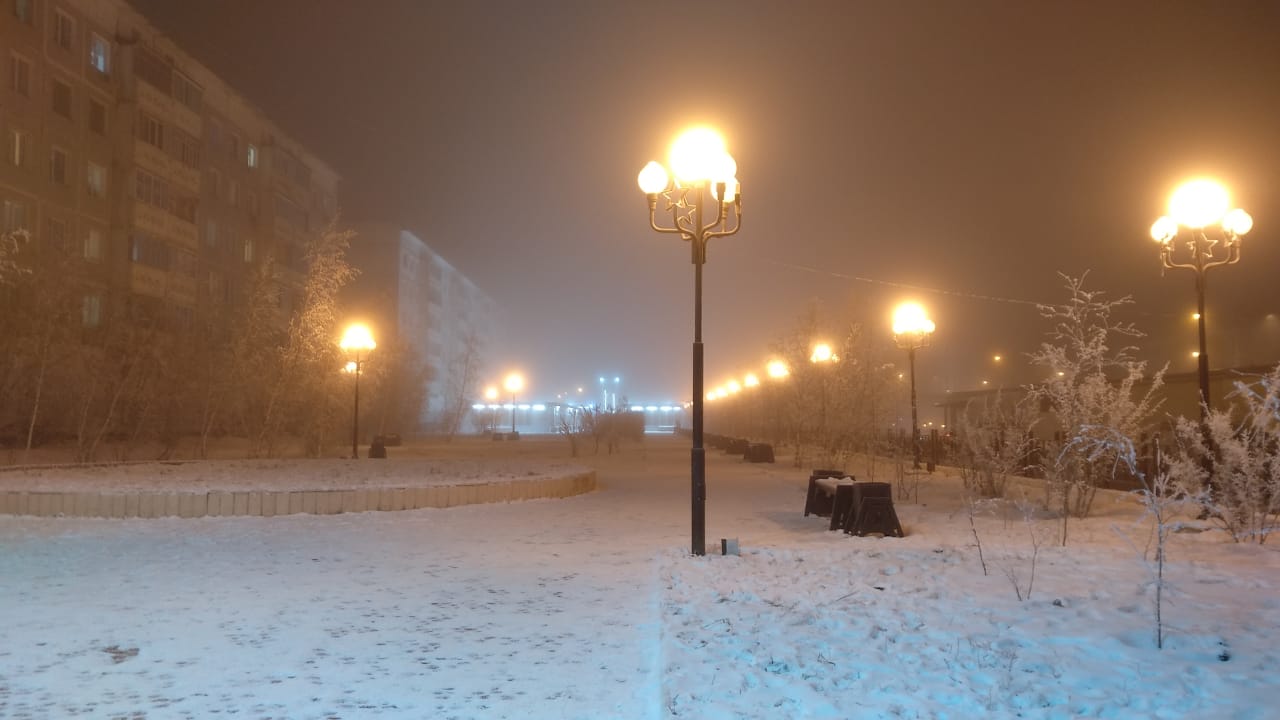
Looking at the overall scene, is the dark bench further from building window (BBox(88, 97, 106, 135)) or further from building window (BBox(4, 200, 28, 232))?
building window (BBox(88, 97, 106, 135))

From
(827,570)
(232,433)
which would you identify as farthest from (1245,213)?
(232,433)

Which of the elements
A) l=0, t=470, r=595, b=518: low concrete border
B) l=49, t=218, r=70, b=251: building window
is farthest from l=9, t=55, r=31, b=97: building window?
l=0, t=470, r=595, b=518: low concrete border

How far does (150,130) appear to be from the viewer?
120ft

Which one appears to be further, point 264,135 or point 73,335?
point 264,135

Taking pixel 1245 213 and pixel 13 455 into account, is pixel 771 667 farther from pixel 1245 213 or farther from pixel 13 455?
pixel 13 455

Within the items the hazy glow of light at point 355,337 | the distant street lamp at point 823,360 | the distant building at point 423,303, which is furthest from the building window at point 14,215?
the distant street lamp at point 823,360

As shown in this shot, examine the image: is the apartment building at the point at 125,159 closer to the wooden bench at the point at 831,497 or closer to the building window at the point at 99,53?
the building window at the point at 99,53

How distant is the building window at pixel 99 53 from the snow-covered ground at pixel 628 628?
30299 millimetres

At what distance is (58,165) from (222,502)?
26285mm

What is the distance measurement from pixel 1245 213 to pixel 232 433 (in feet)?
121

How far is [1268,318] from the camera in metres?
45.2

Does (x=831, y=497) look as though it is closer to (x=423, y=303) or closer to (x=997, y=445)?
(x=997, y=445)

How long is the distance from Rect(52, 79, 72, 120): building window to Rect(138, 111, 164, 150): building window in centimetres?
325

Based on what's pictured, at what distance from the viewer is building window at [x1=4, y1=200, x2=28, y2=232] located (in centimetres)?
2933
